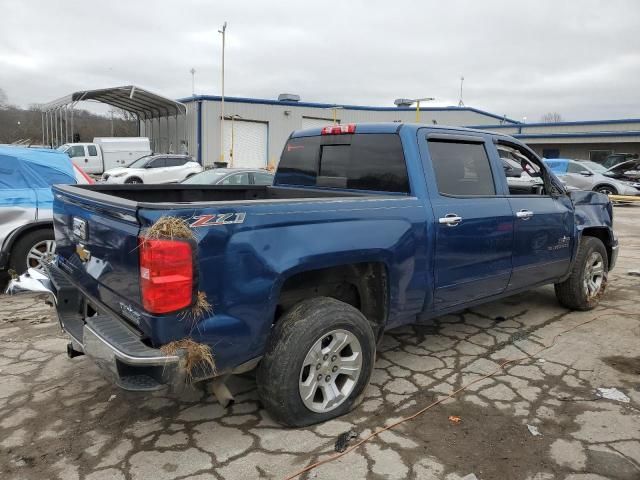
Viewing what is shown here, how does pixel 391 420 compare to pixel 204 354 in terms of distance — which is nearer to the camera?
pixel 204 354

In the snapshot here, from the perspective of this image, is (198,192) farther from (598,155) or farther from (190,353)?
(598,155)

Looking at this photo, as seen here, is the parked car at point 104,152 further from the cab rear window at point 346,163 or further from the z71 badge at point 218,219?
the z71 badge at point 218,219

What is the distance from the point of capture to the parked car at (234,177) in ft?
33.7

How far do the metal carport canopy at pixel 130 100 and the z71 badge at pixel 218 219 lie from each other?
26.9 m

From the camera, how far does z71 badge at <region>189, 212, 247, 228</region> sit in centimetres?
249

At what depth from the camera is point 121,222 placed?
2.65 m

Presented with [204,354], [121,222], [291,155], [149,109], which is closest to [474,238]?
[291,155]

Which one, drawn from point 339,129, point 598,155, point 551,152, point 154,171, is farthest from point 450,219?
point 551,152

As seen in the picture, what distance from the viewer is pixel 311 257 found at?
2891 millimetres

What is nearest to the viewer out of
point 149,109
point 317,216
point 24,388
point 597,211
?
point 317,216

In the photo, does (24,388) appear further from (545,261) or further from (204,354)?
(545,261)

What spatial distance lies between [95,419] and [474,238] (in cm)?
296

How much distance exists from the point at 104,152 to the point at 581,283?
25.3 meters

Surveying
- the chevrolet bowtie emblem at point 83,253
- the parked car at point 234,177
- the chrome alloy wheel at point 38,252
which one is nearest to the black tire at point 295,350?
the chevrolet bowtie emblem at point 83,253
